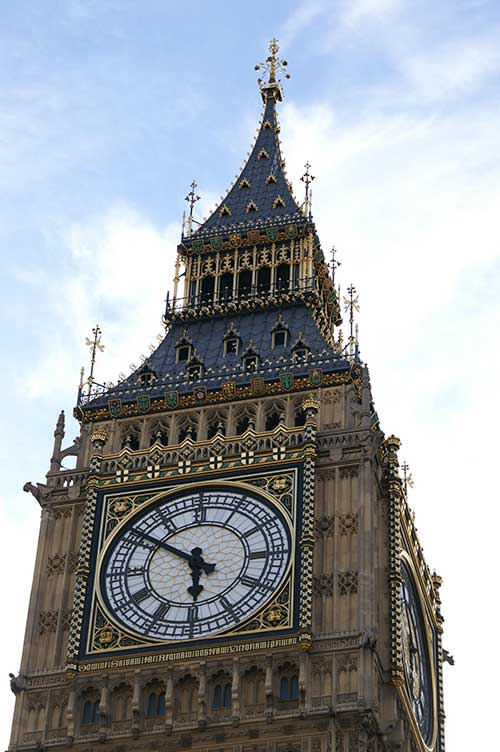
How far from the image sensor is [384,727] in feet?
140

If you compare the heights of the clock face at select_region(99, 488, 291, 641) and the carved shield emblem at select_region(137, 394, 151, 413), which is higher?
the carved shield emblem at select_region(137, 394, 151, 413)

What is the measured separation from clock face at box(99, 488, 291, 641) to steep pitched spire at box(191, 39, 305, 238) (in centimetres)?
1122

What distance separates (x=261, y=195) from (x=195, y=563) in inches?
574

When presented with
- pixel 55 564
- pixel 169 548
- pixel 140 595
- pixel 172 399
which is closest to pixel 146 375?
pixel 172 399

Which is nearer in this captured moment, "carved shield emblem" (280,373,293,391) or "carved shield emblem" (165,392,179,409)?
"carved shield emblem" (280,373,293,391)

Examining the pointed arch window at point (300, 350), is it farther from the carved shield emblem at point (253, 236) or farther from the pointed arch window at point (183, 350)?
the carved shield emblem at point (253, 236)

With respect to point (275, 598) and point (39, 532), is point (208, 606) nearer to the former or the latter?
point (275, 598)

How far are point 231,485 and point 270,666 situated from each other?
478cm

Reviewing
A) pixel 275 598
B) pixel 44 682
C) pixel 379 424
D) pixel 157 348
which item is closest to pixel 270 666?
pixel 275 598

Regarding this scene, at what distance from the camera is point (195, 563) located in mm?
44969

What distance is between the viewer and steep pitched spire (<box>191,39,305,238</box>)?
55578 millimetres

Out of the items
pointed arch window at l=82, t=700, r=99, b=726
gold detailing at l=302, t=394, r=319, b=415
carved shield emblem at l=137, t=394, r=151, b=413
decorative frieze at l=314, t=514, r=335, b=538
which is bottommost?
pointed arch window at l=82, t=700, r=99, b=726

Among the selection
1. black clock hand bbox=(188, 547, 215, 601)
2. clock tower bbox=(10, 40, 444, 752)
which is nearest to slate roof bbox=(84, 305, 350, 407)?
clock tower bbox=(10, 40, 444, 752)

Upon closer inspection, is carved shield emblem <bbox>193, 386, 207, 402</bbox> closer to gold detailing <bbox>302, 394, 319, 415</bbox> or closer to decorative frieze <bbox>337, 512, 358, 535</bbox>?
gold detailing <bbox>302, 394, 319, 415</bbox>
